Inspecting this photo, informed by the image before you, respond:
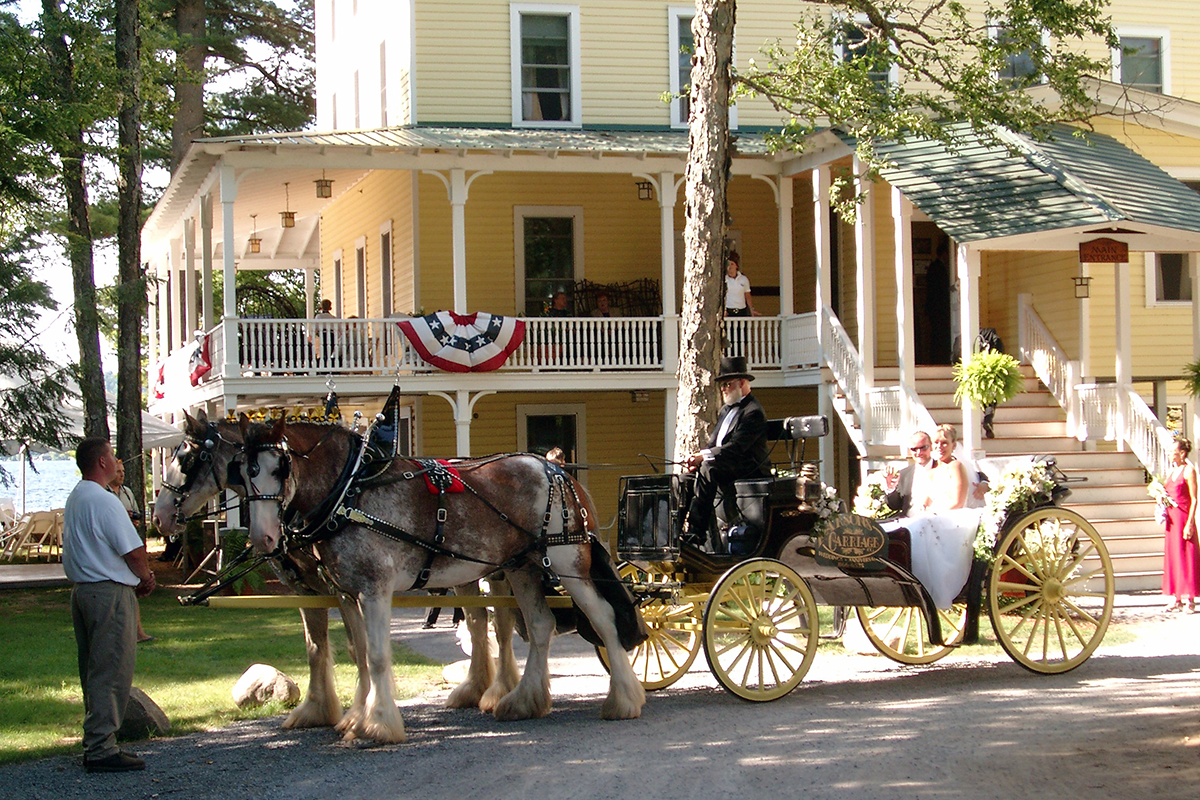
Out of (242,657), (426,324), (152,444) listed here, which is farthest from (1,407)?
(242,657)

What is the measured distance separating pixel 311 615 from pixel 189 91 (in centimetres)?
2732

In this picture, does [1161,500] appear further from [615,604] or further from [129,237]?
[129,237]

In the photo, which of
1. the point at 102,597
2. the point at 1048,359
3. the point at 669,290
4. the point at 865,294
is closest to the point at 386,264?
the point at 669,290

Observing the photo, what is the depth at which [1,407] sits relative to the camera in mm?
17719

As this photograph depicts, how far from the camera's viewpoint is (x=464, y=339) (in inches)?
763

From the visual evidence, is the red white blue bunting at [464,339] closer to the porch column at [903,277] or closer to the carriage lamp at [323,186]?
the carriage lamp at [323,186]

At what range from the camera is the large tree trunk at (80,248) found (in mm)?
18281

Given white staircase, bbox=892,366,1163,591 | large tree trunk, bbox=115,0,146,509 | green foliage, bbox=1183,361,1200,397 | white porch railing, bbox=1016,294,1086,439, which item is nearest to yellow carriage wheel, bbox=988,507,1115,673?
white staircase, bbox=892,366,1163,591

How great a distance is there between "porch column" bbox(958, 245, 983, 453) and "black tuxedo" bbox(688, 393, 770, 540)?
278 inches

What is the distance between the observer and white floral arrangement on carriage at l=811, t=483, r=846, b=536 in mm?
9773

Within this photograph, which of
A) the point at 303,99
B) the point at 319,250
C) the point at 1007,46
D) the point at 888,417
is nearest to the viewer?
the point at 1007,46

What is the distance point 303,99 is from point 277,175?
18.4 m

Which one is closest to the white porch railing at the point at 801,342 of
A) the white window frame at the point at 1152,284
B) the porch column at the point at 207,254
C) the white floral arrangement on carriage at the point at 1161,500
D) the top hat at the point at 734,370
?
the white window frame at the point at 1152,284

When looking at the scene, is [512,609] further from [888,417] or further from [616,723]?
[888,417]
